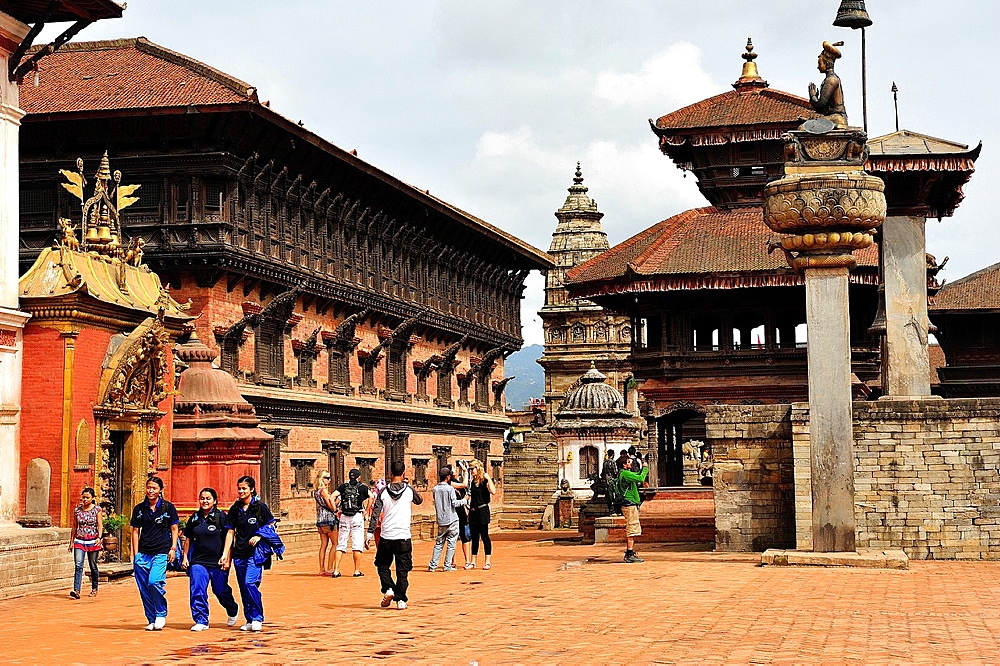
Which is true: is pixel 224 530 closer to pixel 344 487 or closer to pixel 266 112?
pixel 344 487

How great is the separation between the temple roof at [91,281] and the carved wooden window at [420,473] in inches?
1034

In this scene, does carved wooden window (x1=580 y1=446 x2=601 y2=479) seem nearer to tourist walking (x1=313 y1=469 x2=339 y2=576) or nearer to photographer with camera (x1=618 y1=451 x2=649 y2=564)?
photographer with camera (x1=618 y1=451 x2=649 y2=564)

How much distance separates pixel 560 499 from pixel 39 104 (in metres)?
18.9

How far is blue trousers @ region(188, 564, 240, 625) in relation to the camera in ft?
48.2

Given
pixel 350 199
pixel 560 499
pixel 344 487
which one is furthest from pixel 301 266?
pixel 344 487

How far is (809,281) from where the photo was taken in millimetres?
23172

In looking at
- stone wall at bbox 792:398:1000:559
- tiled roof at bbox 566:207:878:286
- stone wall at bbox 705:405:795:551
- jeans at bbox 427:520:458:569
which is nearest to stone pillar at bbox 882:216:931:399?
stone wall at bbox 792:398:1000:559

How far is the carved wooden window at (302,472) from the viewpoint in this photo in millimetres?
40031

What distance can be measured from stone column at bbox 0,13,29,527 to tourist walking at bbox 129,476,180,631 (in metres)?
6.18

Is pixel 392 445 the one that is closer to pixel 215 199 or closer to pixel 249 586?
pixel 215 199

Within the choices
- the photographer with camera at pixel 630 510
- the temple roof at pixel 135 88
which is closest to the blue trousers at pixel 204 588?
the photographer with camera at pixel 630 510

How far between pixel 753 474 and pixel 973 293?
30606 millimetres

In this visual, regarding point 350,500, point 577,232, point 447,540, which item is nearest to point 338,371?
point 350,500

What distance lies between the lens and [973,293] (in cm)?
5325
